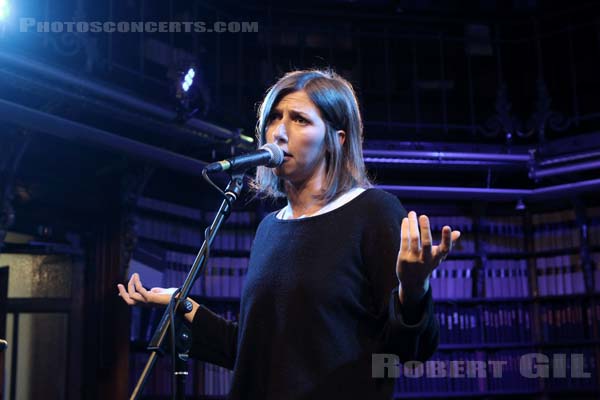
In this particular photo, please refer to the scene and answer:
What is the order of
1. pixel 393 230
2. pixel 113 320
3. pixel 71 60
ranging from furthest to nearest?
1. pixel 113 320
2. pixel 71 60
3. pixel 393 230

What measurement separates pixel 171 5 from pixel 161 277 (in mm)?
1745

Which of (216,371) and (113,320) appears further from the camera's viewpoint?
(216,371)

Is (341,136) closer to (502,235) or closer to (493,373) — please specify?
(493,373)

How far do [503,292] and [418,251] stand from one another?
503cm

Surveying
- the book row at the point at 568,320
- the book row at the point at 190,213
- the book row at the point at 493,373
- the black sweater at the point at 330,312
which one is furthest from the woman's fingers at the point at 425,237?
the book row at the point at 568,320

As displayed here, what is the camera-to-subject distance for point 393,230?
4.23 feet

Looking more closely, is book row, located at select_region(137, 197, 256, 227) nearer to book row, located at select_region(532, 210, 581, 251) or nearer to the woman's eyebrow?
book row, located at select_region(532, 210, 581, 251)

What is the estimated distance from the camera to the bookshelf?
5449 millimetres

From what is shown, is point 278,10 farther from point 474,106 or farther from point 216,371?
point 216,371

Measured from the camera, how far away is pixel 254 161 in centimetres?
137

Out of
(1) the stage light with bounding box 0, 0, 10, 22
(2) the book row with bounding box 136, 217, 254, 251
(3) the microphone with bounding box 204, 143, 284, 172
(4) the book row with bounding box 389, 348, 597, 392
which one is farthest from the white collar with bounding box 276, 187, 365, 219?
(4) the book row with bounding box 389, 348, 597, 392

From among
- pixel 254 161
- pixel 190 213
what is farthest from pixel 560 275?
pixel 254 161

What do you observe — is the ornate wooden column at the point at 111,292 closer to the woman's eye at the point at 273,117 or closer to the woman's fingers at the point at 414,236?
the woman's eye at the point at 273,117

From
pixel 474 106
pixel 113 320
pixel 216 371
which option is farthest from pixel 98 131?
pixel 474 106
